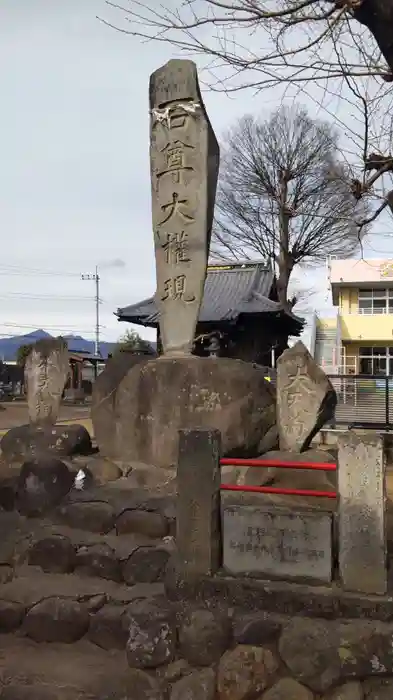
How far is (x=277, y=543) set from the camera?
3.29 metres

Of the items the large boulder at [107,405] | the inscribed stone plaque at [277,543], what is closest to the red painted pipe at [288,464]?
the inscribed stone plaque at [277,543]

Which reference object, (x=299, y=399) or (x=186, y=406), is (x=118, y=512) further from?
(x=299, y=399)

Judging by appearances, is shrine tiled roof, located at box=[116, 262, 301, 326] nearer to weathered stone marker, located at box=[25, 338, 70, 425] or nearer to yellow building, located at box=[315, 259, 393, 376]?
yellow building, located at box=[315, 259, 393, 376]

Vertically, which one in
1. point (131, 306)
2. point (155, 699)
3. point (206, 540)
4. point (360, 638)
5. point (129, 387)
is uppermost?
point (131, 306)

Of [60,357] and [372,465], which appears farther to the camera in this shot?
[60,357]

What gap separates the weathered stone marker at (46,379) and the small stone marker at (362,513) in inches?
196

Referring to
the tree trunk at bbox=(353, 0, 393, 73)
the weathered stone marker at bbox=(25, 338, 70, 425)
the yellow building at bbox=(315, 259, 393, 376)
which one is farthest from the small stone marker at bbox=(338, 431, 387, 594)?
the yellow building at bbox=(315, 259, 393, 376)

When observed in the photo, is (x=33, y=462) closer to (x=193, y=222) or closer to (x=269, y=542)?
(x=269, y=542)

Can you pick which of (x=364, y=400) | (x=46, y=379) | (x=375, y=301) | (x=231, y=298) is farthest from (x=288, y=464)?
(x=375, y=301)

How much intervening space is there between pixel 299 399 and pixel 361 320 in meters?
23.5

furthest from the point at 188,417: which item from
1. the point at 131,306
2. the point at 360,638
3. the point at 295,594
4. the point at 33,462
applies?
the point at 131,306

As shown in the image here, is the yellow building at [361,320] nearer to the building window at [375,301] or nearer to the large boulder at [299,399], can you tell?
the building window at [375,301]

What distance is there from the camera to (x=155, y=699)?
2988 millimetres

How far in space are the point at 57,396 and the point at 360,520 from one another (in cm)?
506
